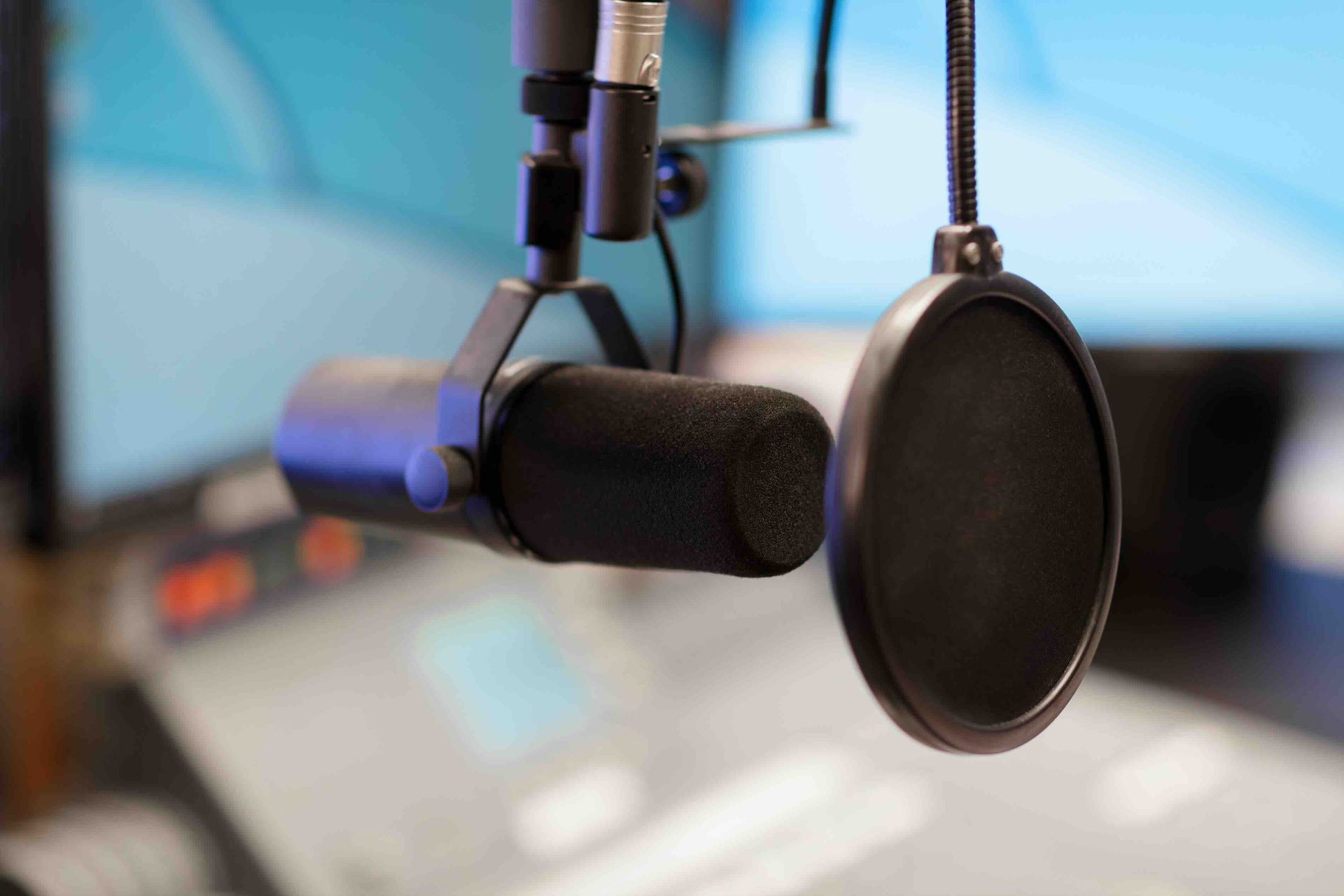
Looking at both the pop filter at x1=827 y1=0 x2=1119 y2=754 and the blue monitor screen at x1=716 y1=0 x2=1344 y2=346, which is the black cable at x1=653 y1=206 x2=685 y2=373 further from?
the blue monitor screen at x1=716 y1=0 x2=1344 y2=346

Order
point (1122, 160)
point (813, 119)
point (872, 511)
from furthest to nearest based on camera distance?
point (1122, 160), point (813, 119), point (872, 511)

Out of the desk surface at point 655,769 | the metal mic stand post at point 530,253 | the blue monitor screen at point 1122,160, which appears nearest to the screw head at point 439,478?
the metal mic stand post at point 530,253

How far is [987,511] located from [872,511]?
0.16 ft

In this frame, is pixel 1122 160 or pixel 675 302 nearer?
pixel 675 302

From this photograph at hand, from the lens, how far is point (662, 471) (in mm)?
342

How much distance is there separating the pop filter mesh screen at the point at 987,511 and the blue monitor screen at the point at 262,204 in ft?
1.63

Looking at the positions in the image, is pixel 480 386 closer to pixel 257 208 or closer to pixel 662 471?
pixel 662 471

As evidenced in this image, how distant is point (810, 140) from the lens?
45.3 inches

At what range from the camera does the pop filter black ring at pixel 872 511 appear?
0.23m

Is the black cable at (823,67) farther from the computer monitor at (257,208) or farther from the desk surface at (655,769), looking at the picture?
the desk surface at (655,769)

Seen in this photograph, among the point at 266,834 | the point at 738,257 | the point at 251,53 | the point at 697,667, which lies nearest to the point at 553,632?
the point at 697,667

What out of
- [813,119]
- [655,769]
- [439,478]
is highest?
[813,119]

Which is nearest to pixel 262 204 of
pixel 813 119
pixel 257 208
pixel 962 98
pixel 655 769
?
pixel 257 208

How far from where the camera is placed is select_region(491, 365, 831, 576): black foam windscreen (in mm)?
327
